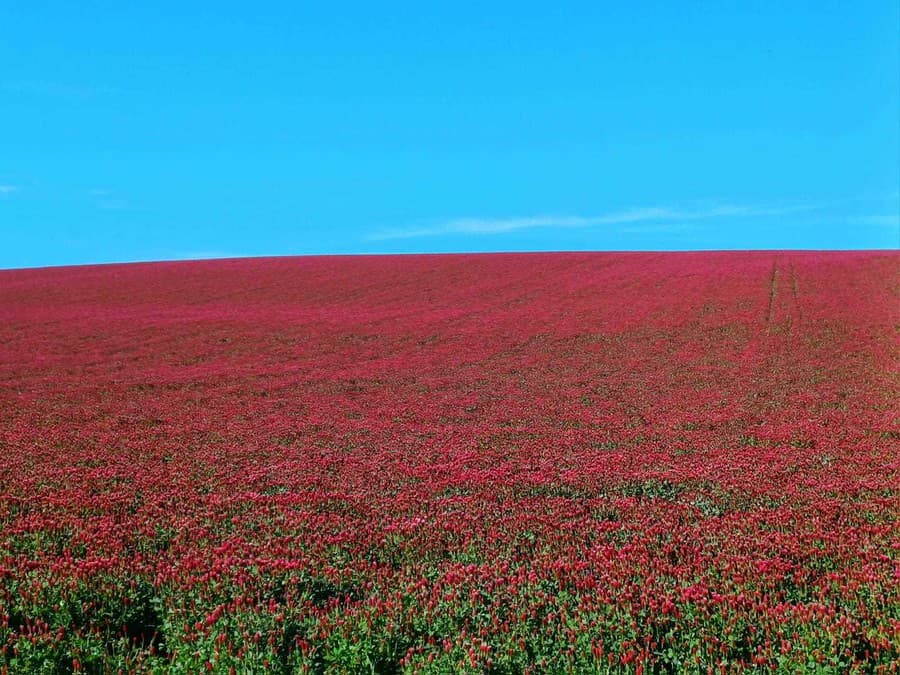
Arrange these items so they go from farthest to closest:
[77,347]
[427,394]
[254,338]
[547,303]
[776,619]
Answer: [547,303] < [254,338] < [77,347] < [427,394] < [776,619]

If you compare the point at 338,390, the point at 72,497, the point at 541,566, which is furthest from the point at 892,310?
the point at 72,497

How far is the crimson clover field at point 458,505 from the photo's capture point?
520 centimetres

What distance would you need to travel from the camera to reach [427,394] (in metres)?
18.4

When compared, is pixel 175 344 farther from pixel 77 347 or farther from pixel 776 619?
pixel 776 619

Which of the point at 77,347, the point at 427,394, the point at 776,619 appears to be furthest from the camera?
the point at 77,347

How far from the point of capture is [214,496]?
940 centimetres

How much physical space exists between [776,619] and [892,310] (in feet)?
101

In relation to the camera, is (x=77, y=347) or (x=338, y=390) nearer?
(x=338, y=390)

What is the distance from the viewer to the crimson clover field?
5.20 m

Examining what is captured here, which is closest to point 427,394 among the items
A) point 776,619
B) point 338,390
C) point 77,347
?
point 338,390

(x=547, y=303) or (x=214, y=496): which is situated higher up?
(x=547, y=303)

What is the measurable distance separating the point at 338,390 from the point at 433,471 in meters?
9.07

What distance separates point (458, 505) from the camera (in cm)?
885

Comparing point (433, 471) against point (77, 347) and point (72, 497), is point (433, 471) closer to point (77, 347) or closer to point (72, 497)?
point (72, 497)
